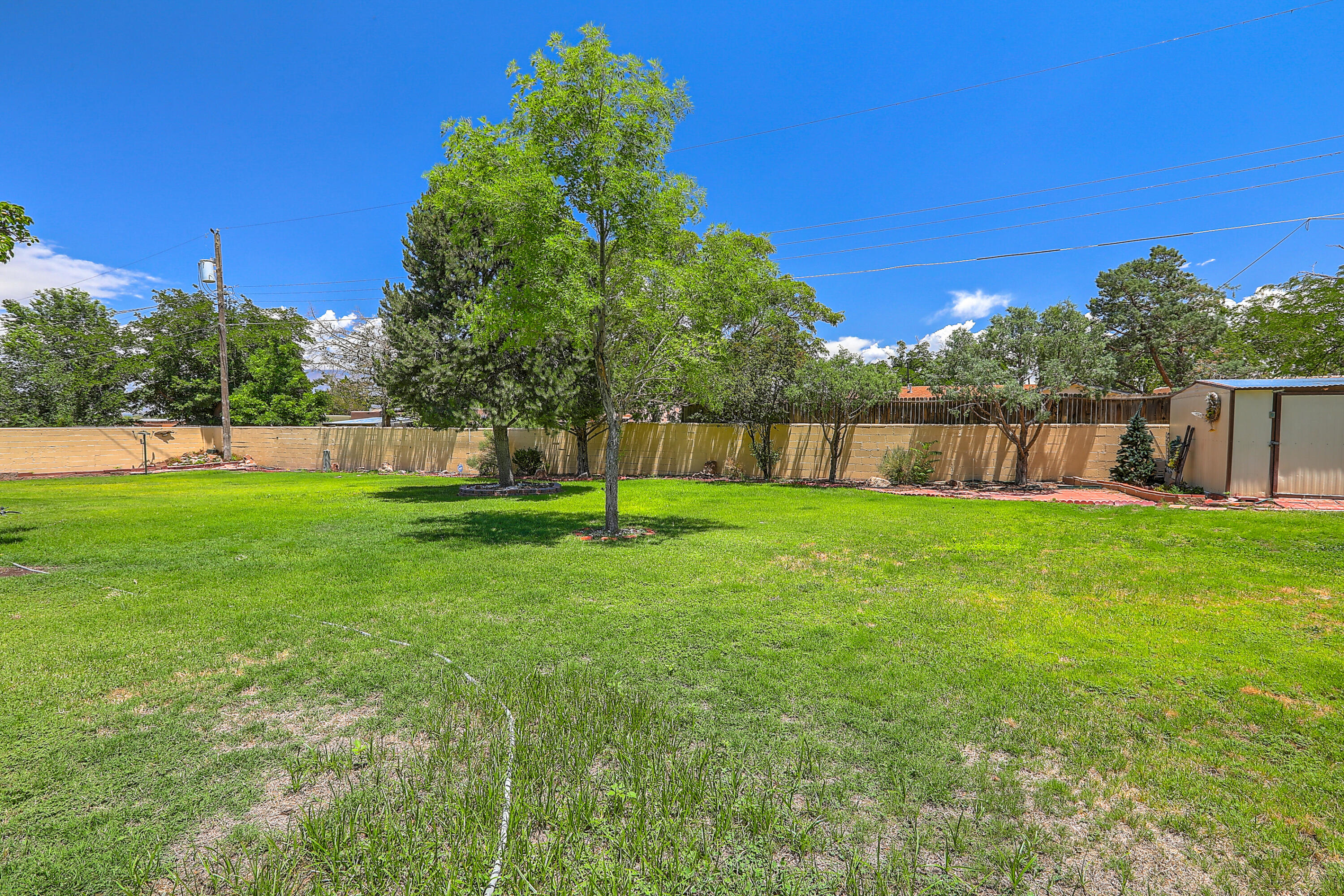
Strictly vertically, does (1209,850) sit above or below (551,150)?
below

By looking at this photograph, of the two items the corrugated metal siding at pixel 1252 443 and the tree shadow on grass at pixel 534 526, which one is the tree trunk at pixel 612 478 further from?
the corrugated metal siding at pixel 1252 443

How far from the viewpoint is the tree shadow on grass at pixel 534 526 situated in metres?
8.68

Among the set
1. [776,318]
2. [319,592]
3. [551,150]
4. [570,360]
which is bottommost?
[319,592]

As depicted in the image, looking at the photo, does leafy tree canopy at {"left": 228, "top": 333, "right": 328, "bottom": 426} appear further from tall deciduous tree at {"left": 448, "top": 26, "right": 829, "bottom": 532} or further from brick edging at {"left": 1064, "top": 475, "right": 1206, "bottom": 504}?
brick edging at {"left": 1064, "top": 475, "right": 1206, "bottom": 504}

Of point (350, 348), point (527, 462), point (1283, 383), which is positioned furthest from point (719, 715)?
point (350, 348)

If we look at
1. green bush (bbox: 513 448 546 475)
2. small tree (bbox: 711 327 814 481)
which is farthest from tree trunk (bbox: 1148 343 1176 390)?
green bush (bbox: 513 448 546 475)

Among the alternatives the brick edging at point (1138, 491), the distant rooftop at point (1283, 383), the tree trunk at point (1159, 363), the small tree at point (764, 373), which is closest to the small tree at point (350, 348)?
the small tree at point (764, 373)

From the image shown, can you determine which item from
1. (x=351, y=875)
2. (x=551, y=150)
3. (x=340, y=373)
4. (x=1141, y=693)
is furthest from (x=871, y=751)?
(x=340, y=373)

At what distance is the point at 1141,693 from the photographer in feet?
11.3

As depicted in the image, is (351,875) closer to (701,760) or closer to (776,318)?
(701,760)

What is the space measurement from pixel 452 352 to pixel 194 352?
26.8 m

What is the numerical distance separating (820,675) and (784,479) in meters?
14.4

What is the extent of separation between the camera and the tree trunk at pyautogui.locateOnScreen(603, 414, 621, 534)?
8969mm

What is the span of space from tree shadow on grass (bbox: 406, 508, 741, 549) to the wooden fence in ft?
27.8
